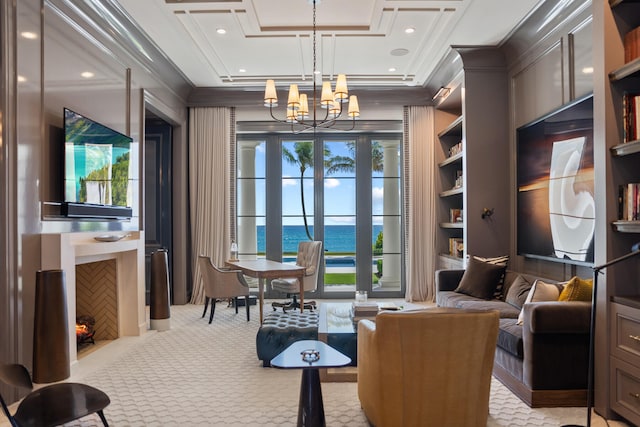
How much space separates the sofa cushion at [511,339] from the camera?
318 cm

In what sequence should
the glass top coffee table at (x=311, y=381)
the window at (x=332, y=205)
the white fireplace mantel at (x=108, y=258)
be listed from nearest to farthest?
the glass top coffee table at (x=311, y=381) < the white fireplace mantel at (x=108, y=258) < the window at (x=332, y=205)

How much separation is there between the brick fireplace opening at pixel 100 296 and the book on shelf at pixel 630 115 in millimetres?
4626

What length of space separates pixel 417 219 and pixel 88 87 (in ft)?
15.3

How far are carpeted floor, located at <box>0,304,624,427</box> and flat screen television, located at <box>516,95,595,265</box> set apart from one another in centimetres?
144

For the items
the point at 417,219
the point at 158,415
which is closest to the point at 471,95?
the point at 417,219

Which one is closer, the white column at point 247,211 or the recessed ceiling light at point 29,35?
the recessed ceiling light at point 29,35

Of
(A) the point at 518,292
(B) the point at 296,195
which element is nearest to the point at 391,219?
(B) the point at 296,195

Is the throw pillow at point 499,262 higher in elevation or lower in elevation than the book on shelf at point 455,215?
lower

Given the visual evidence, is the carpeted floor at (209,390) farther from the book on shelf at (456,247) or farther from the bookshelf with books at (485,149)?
the book on shelf at (456,247)

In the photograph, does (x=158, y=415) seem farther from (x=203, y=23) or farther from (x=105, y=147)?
(x=203, y=23)

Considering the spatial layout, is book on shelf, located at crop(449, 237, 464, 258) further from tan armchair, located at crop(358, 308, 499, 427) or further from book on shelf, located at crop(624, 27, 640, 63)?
tan armchair, located at crop(358, 308, 499, 427)

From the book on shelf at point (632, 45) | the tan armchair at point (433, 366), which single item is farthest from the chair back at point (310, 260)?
the book on shelf at point (632, 45)

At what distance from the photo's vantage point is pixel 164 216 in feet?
22.6

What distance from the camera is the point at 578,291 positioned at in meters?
3.27
